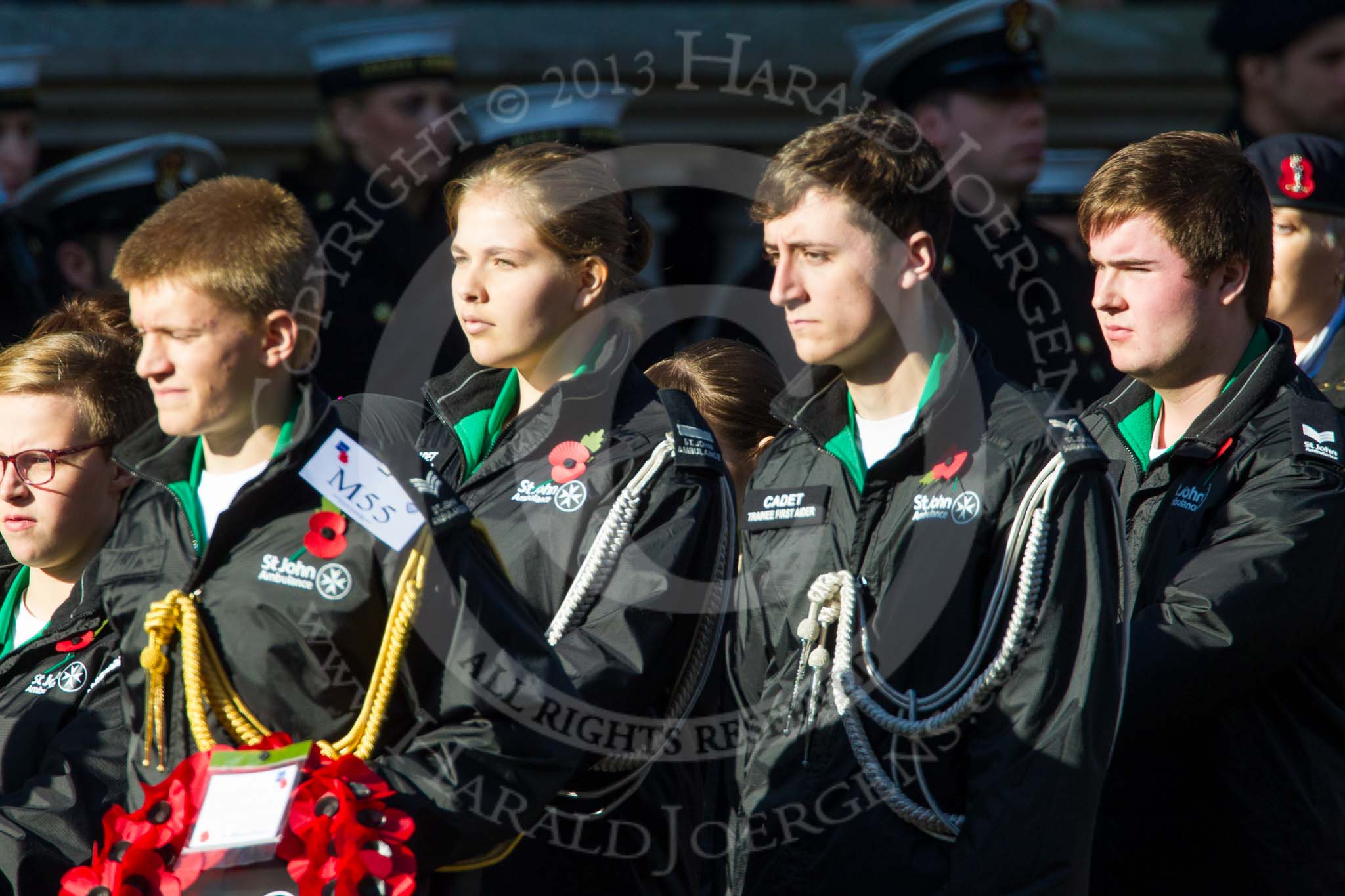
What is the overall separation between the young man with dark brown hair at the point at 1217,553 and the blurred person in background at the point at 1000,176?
1.24m

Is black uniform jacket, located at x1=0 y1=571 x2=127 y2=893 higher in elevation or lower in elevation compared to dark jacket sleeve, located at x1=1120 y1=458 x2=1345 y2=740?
lower

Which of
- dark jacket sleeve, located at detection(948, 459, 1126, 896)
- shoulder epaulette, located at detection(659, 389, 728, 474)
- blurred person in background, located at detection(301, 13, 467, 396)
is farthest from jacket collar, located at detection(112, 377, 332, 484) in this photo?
blurred person in background, located at detection(301, 13, 467, 396)

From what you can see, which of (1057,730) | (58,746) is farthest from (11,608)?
(1057,730)

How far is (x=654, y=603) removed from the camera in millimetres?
3594

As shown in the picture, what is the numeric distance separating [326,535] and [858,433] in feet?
3.71

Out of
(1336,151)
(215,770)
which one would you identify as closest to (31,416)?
(215,770)

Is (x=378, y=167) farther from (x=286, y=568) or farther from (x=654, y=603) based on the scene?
(x=286, y=568)

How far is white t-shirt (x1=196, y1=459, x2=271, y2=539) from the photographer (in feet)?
10.7

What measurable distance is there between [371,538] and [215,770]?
18.1 inches

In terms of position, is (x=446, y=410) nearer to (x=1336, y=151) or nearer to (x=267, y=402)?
(x=267, y=402)

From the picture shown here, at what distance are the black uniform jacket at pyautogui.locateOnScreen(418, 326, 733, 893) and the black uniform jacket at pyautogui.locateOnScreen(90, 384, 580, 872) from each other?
0.31 metres

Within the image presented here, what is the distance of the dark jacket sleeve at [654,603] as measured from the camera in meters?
3.51

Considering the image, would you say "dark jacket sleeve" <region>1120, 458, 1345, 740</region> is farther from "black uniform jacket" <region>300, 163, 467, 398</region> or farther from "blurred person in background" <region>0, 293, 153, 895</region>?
"black uniform jacket" <region>300, 163, 467, 398</region>

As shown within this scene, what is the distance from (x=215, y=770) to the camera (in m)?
2.97
